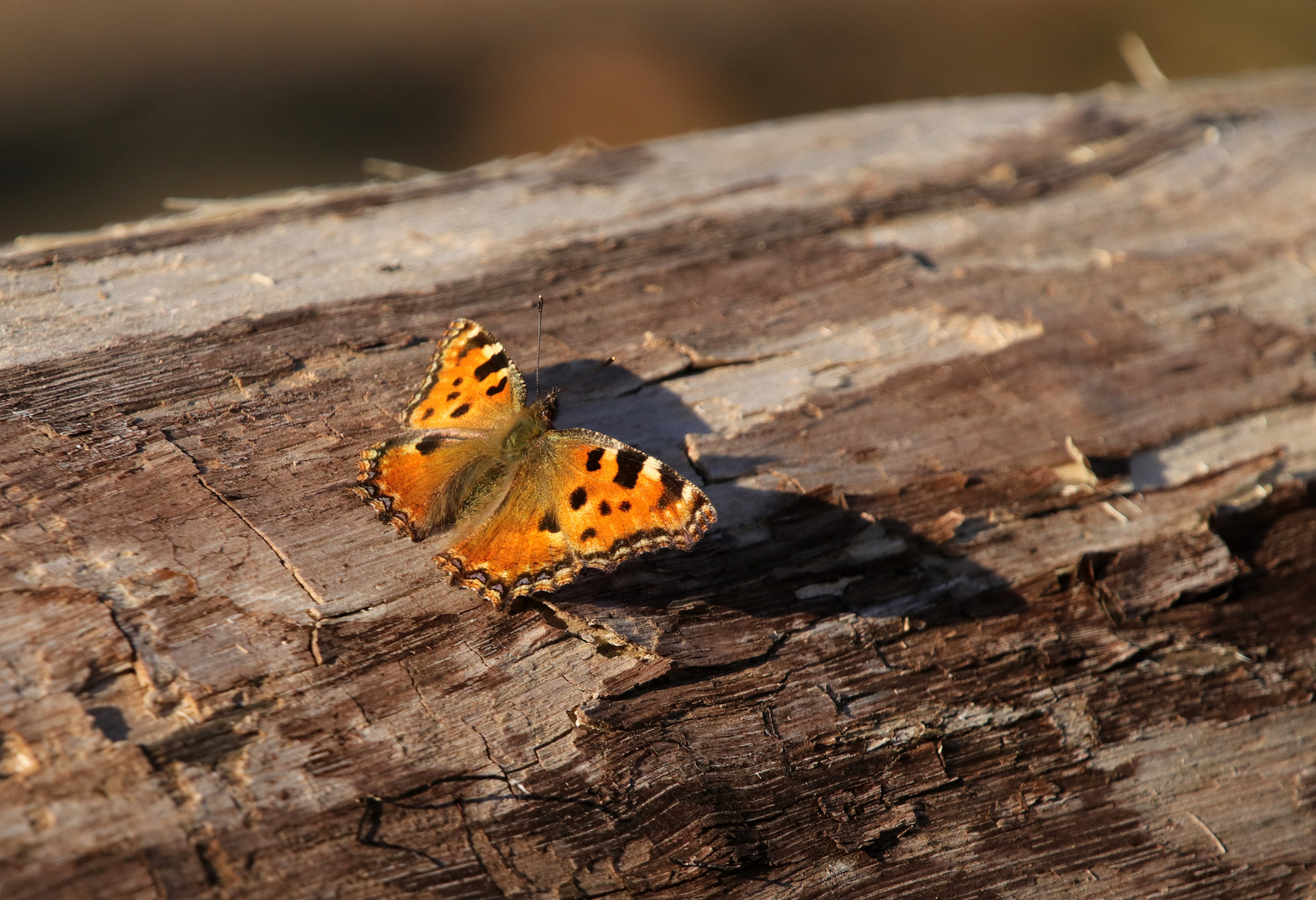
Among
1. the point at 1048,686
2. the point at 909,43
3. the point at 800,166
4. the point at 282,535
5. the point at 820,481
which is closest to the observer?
the point at 282,535

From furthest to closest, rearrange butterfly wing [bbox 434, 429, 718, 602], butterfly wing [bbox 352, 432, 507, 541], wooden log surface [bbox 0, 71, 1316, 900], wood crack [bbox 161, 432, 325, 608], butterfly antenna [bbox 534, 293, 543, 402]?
butterfly antenna [bbox 534, 293, 543, 402] < butterfly wing [bbox 352, 432, 507, 541] < butterfly wing [bbox 434, 429, 718, 602] < wood crack [bbox 161, 432, 325, 608] < wooden log surface [bbox 0, 71, 1316, 900]

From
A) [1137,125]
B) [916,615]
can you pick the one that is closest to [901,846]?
[916,615]

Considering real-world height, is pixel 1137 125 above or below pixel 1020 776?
above

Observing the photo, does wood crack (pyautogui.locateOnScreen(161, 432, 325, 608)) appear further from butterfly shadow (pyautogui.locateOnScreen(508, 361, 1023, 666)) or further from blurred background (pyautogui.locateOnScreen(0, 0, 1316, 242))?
blurred background (pyautogui.locateOnScreen(0, 0, 1316, 242))

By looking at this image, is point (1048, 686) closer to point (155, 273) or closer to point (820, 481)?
point (820, 481)

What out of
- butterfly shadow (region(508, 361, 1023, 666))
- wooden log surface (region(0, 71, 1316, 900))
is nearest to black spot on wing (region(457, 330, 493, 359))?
wooden log surface (region(0, 71, 1316, 900))

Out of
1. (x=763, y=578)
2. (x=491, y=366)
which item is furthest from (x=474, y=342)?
(x=763, y=578)
